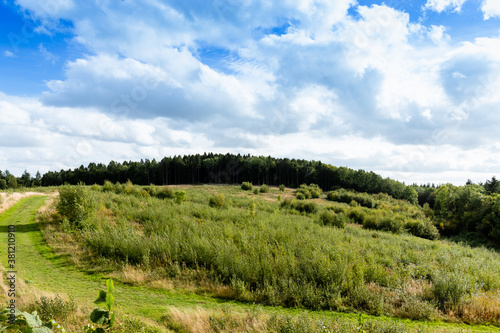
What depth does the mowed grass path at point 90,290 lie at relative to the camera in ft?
23.5

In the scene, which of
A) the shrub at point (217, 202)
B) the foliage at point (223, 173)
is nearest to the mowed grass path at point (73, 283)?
the shrub at point (217, 202)

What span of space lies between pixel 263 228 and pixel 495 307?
36.6 ft

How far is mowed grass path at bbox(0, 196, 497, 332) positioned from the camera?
23.5ft

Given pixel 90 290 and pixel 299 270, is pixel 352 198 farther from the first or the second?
pixel 90 290

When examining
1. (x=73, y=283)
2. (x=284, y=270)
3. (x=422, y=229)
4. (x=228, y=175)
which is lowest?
(x=422, y=229)

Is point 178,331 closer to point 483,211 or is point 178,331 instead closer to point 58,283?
point 58,283

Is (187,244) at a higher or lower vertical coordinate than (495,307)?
higher

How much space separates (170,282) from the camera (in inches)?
375

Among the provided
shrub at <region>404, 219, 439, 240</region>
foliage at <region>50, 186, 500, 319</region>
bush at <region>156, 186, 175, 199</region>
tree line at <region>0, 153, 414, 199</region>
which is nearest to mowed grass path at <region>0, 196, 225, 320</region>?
foliage at <region>50, 186, 500, 319</region>

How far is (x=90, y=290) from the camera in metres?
8.41

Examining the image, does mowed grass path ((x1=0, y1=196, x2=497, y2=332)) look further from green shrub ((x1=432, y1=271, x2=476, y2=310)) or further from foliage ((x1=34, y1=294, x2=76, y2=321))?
green shrub ((x1=432, y1=271, x2=476, y2=310))

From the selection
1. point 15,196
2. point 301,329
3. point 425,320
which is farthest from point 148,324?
point 15,196

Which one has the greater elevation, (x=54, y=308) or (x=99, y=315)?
(x=99, y=315)

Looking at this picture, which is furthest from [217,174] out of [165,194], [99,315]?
[99,315]
